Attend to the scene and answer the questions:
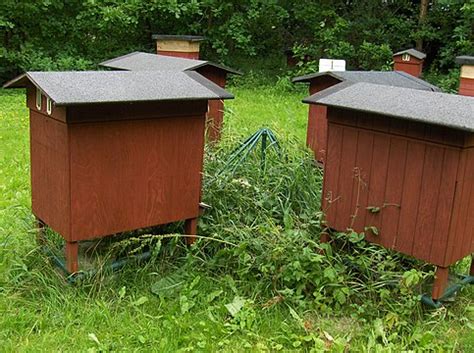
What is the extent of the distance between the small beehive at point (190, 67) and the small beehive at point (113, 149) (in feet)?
5.31

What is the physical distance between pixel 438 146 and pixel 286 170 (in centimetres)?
166

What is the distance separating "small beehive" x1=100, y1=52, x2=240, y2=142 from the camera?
5.45 m

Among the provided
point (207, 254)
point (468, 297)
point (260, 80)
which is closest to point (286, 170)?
point (207, 254)

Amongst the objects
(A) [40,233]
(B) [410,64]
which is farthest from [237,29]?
(A) [40,233]

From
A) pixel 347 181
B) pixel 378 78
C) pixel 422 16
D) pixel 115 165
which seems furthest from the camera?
pixel 422 16

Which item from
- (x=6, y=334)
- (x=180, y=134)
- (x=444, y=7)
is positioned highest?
(x=444, y=7)

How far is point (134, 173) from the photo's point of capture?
348 cm

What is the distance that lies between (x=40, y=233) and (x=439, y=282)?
2.41 meters

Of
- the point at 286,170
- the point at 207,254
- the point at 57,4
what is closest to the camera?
the point at 207,254

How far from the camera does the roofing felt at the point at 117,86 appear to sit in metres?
3.08

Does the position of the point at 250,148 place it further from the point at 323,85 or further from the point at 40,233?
the point at 40,233

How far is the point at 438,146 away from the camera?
3.01 metres

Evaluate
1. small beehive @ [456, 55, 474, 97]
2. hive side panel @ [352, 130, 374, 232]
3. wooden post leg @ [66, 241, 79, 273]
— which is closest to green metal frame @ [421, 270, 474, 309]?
hive side panel @ [352, 130, 374, 232]

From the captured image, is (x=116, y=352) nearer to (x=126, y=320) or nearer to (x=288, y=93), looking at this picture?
(x=126, y=320)
